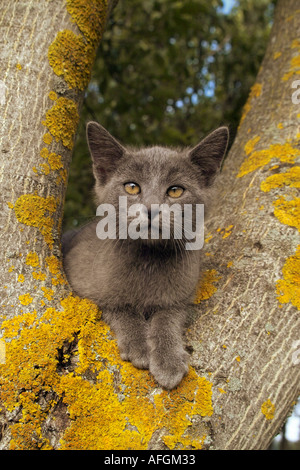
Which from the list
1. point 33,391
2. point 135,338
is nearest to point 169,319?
point 135,338

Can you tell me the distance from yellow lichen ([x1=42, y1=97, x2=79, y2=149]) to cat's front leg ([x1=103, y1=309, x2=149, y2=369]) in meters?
0.98

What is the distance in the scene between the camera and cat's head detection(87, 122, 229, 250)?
2.34 meters

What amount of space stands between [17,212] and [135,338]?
85 centimetres

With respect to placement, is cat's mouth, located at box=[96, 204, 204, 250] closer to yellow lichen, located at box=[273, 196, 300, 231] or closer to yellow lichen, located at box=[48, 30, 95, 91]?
yellow lichen, located at box=[273, 196, 300, 231]

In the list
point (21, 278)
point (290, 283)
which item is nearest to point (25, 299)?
point (21, 278)

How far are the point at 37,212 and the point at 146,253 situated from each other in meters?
0.69

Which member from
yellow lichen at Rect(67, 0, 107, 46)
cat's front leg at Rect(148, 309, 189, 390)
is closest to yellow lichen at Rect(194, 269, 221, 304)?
cat's front leg at Rect(148, 309, 189, 390)

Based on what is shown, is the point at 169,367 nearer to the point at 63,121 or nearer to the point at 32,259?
the point at 32,259

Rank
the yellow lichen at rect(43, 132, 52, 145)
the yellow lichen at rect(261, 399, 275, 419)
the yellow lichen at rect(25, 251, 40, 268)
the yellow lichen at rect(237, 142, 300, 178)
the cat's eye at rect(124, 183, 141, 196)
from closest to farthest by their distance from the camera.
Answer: the yellow lichen at rect(261, 399, 275, 419), the yellow lichen at rect(25, 251, 40, 268), the yellow lichen at rect(43, 132, 52, 145), the cat's eye at rect(124, 183, 141, 196), the yellow lichen at rect(237, 142, 300, 178)

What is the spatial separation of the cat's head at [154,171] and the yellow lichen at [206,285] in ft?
1.39

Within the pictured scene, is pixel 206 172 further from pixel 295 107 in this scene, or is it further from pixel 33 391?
pixel 33 391

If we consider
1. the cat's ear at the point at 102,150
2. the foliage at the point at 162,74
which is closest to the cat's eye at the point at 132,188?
the cat's ear at the point at 102,150

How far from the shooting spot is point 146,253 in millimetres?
2404

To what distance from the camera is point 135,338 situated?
2033 mm
